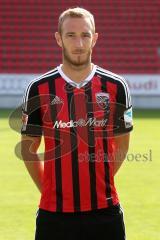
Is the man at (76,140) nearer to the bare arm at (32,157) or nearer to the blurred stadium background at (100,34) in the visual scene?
the bare arm at (32,157)

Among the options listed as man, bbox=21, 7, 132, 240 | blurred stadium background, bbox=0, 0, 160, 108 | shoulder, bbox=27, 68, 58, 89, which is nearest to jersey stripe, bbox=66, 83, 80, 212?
man, bbox=21, 7, 132, 240

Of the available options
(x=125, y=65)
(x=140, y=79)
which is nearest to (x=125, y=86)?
(x=140, y=79)

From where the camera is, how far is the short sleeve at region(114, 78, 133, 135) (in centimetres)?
294

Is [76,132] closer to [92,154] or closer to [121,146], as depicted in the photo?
[92,154]

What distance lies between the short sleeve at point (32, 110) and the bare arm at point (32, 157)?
71 millimetres

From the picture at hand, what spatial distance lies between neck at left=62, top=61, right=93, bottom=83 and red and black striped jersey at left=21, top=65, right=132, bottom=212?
22 mm

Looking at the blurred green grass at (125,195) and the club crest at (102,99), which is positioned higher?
the club crest at (102,99)

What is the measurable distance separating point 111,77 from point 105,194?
56 cm

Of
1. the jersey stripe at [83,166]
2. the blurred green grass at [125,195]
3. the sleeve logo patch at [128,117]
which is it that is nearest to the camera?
the jersey stripe at [83,166]

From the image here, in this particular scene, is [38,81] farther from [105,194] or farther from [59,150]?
[105,194]

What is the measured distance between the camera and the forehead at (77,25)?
2.75 metres

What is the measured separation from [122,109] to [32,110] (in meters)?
0.44

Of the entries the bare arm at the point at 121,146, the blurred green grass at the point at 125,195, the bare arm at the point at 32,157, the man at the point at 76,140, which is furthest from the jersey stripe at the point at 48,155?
the blurred green grass at the point at 125,195

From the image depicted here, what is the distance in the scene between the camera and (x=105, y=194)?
9.45ft
